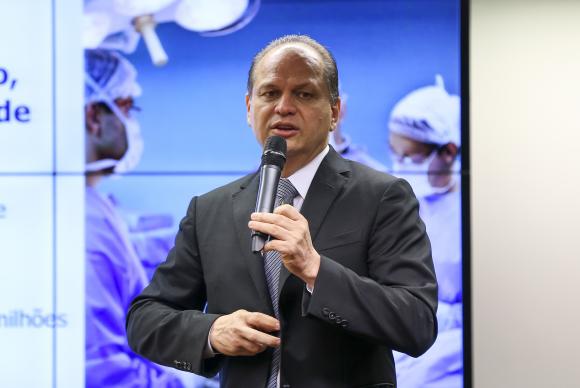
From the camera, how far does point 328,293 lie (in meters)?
1.65

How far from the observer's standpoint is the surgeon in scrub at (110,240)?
3725 millimetres

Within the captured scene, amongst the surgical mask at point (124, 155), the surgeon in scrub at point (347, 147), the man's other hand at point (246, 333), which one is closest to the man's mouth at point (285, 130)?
the man's other hand at point (246, 333)

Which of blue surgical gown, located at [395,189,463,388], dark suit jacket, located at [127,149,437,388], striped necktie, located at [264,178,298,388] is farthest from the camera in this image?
blue surgical gown, located at [395,189,463,388]

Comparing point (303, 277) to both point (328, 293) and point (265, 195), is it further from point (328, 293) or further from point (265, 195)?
point (265, 195)

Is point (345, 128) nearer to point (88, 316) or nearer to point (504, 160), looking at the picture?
point (504, 160)

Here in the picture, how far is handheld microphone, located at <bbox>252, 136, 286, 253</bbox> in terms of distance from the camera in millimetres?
1550

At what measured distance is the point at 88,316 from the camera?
3.74 m

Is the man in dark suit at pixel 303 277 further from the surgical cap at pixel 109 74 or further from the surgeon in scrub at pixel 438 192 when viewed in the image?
the surgical cap at pixel 109 74

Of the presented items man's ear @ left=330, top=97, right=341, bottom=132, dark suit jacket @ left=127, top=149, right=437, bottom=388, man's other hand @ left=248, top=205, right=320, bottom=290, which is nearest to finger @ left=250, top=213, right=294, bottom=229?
man's other hand @ left=248, top=205, right=320, bottom=290

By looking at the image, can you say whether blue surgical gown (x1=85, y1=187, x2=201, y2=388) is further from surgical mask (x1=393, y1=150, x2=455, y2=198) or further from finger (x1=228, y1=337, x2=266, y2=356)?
finger (x1=228, y1=337, x2=266, y2=356)

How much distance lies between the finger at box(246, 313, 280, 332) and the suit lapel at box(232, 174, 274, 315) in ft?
0.32

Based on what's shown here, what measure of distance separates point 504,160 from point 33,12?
236 centimetres

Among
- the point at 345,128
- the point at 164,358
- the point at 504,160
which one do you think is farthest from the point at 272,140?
the point at 504,160

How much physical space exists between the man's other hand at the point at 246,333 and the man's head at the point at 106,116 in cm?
213
